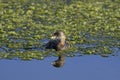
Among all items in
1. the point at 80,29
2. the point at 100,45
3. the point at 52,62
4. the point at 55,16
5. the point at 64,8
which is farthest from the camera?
the point at 64,8

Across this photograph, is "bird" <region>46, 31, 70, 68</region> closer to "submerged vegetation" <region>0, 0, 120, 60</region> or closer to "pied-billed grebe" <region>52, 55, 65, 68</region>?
"submerged vegetation" <region>0, 0, 120, 60</region>

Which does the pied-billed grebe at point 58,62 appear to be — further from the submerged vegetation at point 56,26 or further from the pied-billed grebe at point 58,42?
the pied-billed grebe at point 58,42

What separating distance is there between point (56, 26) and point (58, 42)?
166 centimetres

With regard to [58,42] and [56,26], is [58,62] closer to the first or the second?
[58,42]

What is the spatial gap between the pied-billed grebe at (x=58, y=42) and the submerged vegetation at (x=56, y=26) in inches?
6.9

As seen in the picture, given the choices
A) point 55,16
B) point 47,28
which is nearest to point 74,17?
point 55,16

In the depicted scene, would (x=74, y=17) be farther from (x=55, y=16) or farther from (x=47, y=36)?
(x=47, y=36)

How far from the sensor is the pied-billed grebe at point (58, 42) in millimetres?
14633

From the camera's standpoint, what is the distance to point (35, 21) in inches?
668

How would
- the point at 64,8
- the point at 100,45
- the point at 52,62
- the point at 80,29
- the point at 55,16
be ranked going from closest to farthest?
the point at 52,62 < the point at 100,45 < the point at 80,29 < the point at 55,16 < the point at 64,8

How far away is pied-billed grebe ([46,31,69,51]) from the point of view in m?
14.6

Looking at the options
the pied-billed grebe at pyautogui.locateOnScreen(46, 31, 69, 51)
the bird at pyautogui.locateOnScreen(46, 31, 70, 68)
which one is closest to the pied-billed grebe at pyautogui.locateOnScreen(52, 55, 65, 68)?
the bird at pyautogui.locateOnScreen(46, 31, 70, 68)

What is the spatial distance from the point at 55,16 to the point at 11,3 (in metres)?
2.60

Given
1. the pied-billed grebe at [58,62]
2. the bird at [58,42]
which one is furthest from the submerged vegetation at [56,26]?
the pied-billed grebe at [58,62]
